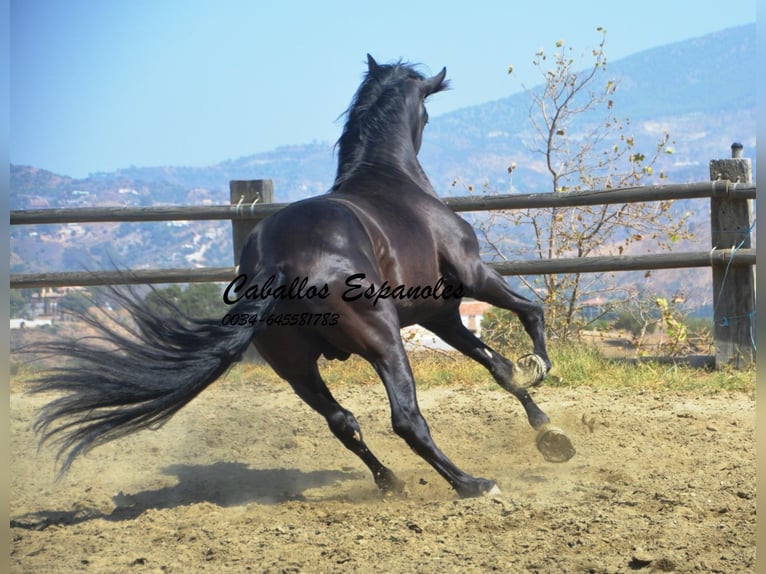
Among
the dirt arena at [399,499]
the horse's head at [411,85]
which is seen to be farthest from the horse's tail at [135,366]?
the horse's head at [411,85]

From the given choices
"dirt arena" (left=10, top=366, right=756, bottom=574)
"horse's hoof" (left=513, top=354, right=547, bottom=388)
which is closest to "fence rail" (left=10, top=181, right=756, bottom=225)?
"dirt arena" (left=10, top=366, right=756, bottom=574)

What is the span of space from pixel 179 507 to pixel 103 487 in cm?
94

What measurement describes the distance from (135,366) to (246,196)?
3.95m

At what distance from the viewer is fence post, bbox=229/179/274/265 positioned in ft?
24.6

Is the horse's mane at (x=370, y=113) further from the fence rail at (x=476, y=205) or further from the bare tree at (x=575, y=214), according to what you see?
the bare tree at (x=575, y=214)

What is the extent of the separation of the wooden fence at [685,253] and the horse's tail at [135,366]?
296 cm

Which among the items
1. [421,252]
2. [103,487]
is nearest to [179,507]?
[103,487]

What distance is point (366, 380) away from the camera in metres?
6.96

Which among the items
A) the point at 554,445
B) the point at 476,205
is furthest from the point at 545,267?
the point at 554,445

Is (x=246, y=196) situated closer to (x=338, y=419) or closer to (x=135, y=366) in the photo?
A: (x=338, y=419)

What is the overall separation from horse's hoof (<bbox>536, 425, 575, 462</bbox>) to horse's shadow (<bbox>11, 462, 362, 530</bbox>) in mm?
1080

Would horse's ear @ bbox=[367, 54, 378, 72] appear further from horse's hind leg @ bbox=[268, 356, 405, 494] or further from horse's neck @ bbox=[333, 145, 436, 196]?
horse's hind leg @ bbox=[268, 356, 405, 494]

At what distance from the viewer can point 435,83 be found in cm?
570

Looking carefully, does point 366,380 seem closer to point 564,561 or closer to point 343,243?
point 343,243
